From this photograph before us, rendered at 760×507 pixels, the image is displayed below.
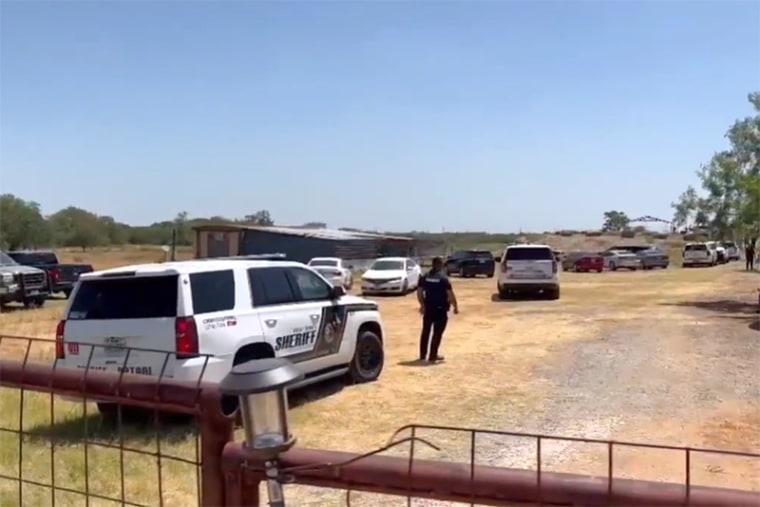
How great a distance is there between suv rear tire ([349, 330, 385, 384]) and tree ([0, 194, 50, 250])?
57.2 m

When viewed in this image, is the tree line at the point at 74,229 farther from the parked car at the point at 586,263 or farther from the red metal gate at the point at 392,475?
the red metal gate at the point at 392,475

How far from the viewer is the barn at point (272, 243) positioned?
48.0 meters

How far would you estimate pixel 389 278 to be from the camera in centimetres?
3153

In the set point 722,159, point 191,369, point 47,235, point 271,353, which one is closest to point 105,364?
point 191,369

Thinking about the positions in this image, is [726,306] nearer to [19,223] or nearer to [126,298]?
[126,298]

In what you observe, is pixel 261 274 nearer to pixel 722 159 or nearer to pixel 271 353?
pixel 271 353

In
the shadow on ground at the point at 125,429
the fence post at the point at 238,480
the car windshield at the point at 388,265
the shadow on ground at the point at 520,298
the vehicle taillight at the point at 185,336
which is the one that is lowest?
the shadow on ground at the point at 520,298

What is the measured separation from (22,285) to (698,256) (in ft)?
160

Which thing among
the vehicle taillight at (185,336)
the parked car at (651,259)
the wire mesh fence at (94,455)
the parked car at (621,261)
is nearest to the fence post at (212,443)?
the wire mesh fence at (94,455)

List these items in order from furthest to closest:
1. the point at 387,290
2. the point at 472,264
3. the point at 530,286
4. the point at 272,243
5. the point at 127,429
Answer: the point at 272,243 → the point at 472,264 → the point at 387,290 → the point at 530,286 → the point at 127,429

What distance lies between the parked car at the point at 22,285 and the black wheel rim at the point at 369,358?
17.3m

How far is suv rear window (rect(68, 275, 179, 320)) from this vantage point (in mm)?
8695

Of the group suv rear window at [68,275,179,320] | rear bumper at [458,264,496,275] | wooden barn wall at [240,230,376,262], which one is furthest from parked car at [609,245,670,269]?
suv rear window at [68,275,179,320]

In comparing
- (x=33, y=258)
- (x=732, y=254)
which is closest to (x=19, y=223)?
(x=33, y=258)
